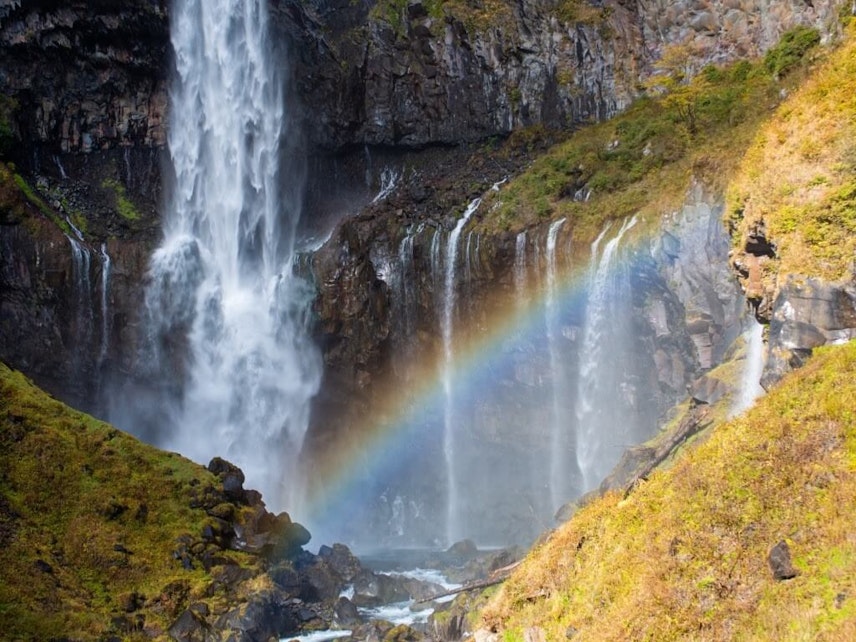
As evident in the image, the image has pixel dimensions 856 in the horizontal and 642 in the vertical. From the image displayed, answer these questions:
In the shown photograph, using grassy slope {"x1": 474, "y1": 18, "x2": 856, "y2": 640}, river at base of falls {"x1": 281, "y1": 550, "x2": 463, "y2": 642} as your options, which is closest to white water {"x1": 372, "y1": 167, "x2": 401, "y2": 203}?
river at base of falls {"x1": 281, "y1": 550, "x2": 463, "y2": 642}

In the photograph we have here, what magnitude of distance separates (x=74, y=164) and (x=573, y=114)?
2808 cm

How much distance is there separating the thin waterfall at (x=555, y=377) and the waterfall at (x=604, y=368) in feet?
3.57

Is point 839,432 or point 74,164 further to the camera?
point 74,164

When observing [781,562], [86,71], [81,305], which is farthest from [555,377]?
[86,71]

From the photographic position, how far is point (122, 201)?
4078 cm

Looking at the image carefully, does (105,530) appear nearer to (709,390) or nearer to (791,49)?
(709,390)

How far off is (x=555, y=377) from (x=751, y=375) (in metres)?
15.6

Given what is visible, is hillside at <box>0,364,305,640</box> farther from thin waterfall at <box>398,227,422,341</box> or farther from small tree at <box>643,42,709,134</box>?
small tree at <box>643,42,709,134</box>

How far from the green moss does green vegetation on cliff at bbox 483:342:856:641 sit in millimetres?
35662

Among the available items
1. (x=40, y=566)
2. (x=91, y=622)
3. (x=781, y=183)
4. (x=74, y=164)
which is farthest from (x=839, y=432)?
(x=74, y=164)

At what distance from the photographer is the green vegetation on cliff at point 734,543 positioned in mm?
6570

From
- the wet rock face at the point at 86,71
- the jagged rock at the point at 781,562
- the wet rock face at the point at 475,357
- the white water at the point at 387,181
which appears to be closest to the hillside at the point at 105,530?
the wet rock face at the point at 475,357

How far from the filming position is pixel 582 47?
4238 centimetres

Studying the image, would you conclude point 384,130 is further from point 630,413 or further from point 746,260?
point 746,260
